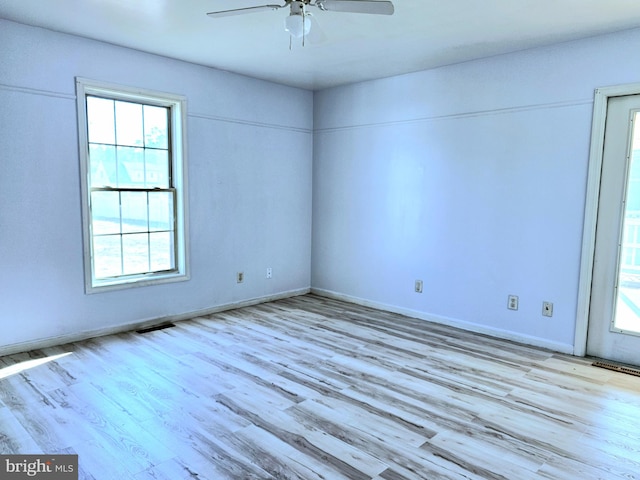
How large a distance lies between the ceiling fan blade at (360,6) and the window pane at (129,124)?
244 cm

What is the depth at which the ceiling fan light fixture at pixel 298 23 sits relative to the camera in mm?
2377

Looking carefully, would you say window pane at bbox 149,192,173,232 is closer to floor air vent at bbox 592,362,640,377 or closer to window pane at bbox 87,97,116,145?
window pane at bbox 87,97,116,145

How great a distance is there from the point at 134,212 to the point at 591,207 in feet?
13.3

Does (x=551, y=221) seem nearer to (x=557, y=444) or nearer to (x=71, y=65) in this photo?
(x=557, y=444)

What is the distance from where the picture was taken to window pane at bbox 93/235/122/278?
394 centimetres

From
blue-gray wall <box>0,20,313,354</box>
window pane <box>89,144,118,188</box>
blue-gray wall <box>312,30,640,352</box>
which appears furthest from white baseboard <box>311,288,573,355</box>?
window pane <box>89,144,118,188</box>

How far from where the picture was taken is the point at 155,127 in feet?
14.0

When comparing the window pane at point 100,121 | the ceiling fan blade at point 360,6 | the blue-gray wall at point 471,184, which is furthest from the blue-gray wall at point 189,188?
the ceiling fan blade at point 360,6

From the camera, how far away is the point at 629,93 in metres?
3.29

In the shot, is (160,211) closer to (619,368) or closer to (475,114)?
(475,114)

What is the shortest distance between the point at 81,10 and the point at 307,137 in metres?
2.97

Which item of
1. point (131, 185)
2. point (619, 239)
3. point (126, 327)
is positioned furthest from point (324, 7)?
point (126, 327)

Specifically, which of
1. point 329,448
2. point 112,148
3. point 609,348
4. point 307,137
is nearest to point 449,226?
point 609,348

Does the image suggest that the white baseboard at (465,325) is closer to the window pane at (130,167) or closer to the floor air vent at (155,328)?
the floor air vent at (155,328)
